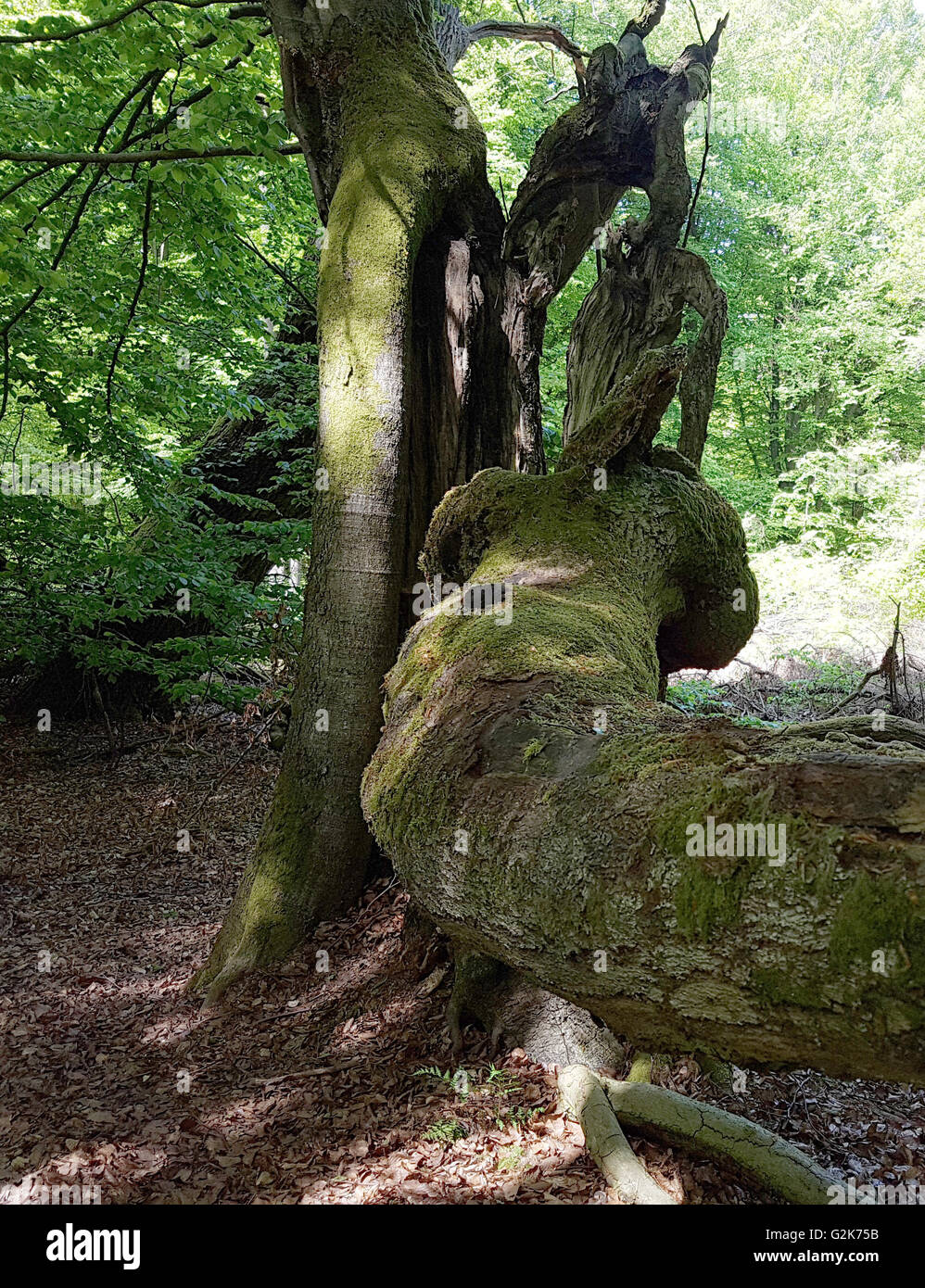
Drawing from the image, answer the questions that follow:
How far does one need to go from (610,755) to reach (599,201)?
463 cm

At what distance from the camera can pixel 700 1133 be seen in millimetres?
2699

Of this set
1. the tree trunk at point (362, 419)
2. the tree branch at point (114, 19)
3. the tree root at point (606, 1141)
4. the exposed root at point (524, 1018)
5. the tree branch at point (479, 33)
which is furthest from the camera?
the tree branch at point (479, 33)

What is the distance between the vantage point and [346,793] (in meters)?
4.06

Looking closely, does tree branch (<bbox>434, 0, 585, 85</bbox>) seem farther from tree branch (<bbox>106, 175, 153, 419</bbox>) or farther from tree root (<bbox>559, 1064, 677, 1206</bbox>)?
tree root (<bbox>559, 1064, 677, 1206</bbox>)

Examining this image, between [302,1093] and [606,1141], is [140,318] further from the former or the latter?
[606,1141]

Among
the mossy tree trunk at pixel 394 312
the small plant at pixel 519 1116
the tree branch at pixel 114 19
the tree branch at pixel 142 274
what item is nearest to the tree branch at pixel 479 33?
the tree branch at pixel 114 19

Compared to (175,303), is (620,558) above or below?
below

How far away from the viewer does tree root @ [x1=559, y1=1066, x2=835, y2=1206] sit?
253cm

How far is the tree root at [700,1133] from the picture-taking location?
2.53 meters

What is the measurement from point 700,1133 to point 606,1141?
0.34m

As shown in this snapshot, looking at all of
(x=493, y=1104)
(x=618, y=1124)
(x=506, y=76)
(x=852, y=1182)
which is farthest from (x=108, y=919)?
(x=506, y=76)

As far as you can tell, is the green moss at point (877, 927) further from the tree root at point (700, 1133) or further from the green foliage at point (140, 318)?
the green foliage at point (140, 318)

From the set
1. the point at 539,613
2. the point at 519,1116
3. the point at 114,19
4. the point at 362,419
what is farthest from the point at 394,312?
the point at 519,1116

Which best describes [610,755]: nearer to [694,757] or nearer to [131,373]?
[694,757]
